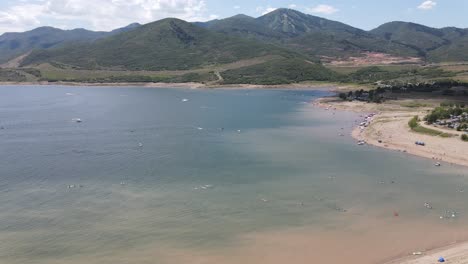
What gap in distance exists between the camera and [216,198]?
187 ft

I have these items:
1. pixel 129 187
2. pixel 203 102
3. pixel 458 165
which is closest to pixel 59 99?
pixel 203 102

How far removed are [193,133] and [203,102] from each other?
70.0 meters

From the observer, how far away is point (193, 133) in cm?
10788

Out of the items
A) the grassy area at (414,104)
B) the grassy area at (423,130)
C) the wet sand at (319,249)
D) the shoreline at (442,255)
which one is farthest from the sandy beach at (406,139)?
the shoreline at (442,255)

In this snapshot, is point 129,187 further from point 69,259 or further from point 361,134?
point 361,134

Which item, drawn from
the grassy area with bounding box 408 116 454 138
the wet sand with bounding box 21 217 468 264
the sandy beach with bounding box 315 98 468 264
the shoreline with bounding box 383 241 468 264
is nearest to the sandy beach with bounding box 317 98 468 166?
the sandy beach with bounding box 315 98 468 264

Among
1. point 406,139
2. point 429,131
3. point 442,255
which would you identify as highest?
point 429,131

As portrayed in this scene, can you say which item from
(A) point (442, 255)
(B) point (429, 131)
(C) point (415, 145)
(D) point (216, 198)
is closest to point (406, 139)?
(C) point (415, 145)

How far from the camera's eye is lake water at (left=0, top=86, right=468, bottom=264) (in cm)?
4344

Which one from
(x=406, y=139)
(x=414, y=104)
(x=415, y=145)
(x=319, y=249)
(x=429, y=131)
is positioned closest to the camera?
(x=319, y=249)

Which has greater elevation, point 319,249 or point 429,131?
point 429,131

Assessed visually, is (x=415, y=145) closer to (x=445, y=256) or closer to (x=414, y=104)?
(x=445, y=256)

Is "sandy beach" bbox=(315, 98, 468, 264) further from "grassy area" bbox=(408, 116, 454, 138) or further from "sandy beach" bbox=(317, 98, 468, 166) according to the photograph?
"grassy area" bbox=(408, 116, 454, 138)

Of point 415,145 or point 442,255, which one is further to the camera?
point 415,145
